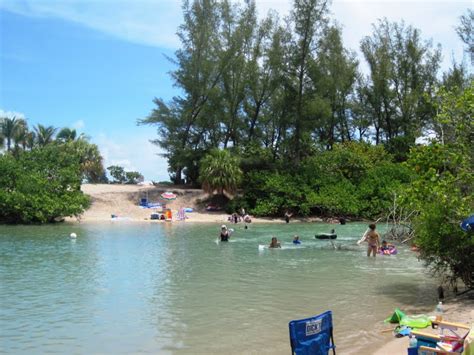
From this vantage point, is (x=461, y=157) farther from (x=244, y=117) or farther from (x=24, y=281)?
(x=244, y=117)

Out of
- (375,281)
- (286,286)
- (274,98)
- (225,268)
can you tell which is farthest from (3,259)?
(274,98)

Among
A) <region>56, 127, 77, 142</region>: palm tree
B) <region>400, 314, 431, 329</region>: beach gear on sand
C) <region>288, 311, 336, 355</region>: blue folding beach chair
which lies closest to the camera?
<region>288, 311, 336, 355</region>: blue folding beach chair

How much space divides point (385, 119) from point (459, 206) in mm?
48624

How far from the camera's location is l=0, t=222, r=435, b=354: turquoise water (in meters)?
10.1

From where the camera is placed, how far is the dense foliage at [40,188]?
35.5 metres

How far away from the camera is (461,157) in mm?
11461

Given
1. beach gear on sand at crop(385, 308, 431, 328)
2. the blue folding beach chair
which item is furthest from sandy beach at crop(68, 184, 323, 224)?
the blue folding beach chair

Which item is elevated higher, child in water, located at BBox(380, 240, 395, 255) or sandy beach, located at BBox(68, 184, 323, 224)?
sandy beach, located at BBox(68, 184, 323, 224)

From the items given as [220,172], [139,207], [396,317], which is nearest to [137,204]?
[139,207]

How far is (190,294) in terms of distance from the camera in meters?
14.3

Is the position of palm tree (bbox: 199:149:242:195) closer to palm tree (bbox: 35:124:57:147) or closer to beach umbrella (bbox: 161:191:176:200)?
beach umbrella (bbox: 161:191:176:200)

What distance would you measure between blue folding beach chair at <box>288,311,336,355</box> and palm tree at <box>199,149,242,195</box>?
122 ft

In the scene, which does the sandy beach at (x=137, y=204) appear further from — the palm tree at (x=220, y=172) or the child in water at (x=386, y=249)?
the child in water at (x=386, y=249)

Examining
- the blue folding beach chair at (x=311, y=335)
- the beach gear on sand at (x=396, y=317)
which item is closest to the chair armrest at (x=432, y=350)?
the blue folding beach chair at (x=311, y=335)
